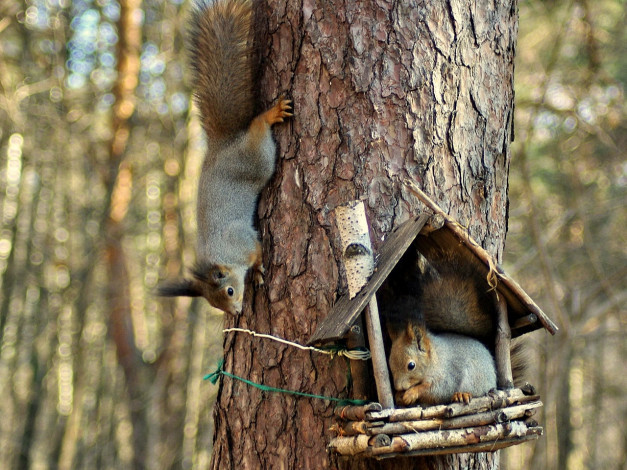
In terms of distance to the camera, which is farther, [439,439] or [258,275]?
[258,275]

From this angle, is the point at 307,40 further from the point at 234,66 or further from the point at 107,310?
the point at 107,310

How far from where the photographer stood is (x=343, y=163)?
5.38 feet

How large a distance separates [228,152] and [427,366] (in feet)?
3.59

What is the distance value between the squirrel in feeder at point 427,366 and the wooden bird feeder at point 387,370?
0.10ft

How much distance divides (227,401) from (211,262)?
0.76 meters

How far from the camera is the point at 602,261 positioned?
7430mm

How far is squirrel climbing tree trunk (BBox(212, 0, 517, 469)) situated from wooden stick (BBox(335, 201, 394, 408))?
64 mm

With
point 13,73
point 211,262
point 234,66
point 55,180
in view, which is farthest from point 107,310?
point 234,66

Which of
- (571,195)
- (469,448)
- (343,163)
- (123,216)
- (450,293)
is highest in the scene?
(571,195)

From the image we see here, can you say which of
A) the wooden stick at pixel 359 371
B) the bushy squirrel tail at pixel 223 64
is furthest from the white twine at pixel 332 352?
the bushy squirrel tail at pixel 223 64

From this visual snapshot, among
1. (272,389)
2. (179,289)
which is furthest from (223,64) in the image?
(272,389)

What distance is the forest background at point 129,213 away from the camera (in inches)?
229

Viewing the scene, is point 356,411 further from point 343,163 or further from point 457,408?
point 343,163

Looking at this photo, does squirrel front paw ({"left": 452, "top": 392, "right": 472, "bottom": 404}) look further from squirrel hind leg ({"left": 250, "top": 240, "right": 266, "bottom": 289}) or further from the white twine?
squirrel hind leg ({"left": 250, "top": 240, "right": 266, "bottom": 289})
